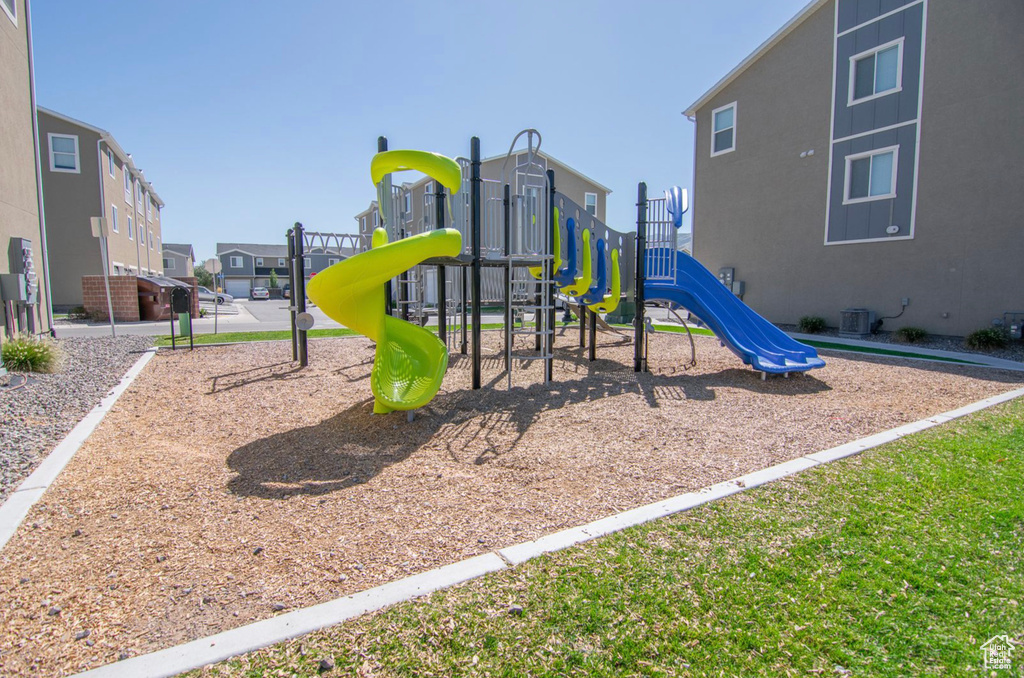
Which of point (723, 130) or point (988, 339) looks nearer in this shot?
point (988, 339)

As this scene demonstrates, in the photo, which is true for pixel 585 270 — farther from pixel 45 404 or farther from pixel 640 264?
pixel 45 404

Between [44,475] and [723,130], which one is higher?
[723,130]

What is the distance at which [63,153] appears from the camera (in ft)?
73.4

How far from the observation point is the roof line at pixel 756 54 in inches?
648

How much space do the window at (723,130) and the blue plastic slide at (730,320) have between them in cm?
1170

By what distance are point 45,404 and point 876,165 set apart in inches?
763

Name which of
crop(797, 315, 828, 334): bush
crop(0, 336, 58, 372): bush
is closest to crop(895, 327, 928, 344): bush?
crop(797, 315, 828, 334): bush

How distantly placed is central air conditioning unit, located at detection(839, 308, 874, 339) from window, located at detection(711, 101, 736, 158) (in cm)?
766

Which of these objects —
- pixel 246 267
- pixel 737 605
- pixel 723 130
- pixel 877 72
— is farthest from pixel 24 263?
pixel 246 267

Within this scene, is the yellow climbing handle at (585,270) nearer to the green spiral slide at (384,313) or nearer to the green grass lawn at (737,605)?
the green spiral slide at (384,313)

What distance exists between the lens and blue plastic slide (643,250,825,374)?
8820mm

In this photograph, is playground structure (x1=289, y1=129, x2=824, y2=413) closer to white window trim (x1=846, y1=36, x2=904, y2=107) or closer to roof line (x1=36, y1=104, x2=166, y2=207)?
white window trim (x1=846, y1=36, x2=904, y2=107)

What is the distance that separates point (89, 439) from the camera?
5125 mm

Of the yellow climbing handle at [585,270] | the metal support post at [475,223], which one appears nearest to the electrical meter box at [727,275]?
the yellow climbing handle at [585,270]
